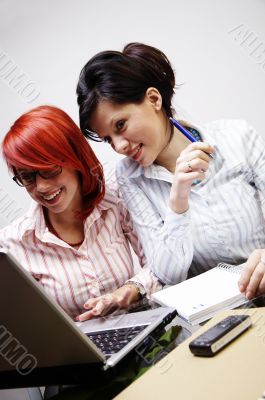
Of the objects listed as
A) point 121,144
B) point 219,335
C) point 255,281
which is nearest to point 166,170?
point 121,144

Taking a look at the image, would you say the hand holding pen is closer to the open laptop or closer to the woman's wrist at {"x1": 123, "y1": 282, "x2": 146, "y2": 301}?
the woman's wrist at {"x1": 123, "y1": 282, "x2": 146, "y2": 301}

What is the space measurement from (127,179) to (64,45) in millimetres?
872

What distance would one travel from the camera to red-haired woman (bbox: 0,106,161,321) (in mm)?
1069

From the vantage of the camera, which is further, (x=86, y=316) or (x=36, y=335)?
(x=86, y=316)

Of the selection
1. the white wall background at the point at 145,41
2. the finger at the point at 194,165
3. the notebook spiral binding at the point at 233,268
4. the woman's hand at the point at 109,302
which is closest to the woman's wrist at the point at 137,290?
the woman's hand at the point at 109,302

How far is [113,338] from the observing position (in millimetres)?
719

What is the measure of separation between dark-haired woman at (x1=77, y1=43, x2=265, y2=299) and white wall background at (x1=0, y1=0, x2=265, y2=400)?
0.49m

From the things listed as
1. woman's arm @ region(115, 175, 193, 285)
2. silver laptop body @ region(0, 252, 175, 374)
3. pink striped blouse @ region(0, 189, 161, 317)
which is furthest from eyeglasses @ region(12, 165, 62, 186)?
silver laptop body @ region(0, 252, 175, 374)

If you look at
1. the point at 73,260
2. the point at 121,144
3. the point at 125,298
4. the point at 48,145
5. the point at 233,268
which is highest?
the point at 48,145

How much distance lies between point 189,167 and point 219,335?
19.0 inches

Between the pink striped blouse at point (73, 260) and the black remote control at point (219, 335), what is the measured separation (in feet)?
1.60

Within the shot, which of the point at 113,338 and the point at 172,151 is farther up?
the point at 172,151

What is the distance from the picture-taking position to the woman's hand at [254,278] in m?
0.74

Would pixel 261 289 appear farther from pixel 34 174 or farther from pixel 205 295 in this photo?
pixel 34 174
